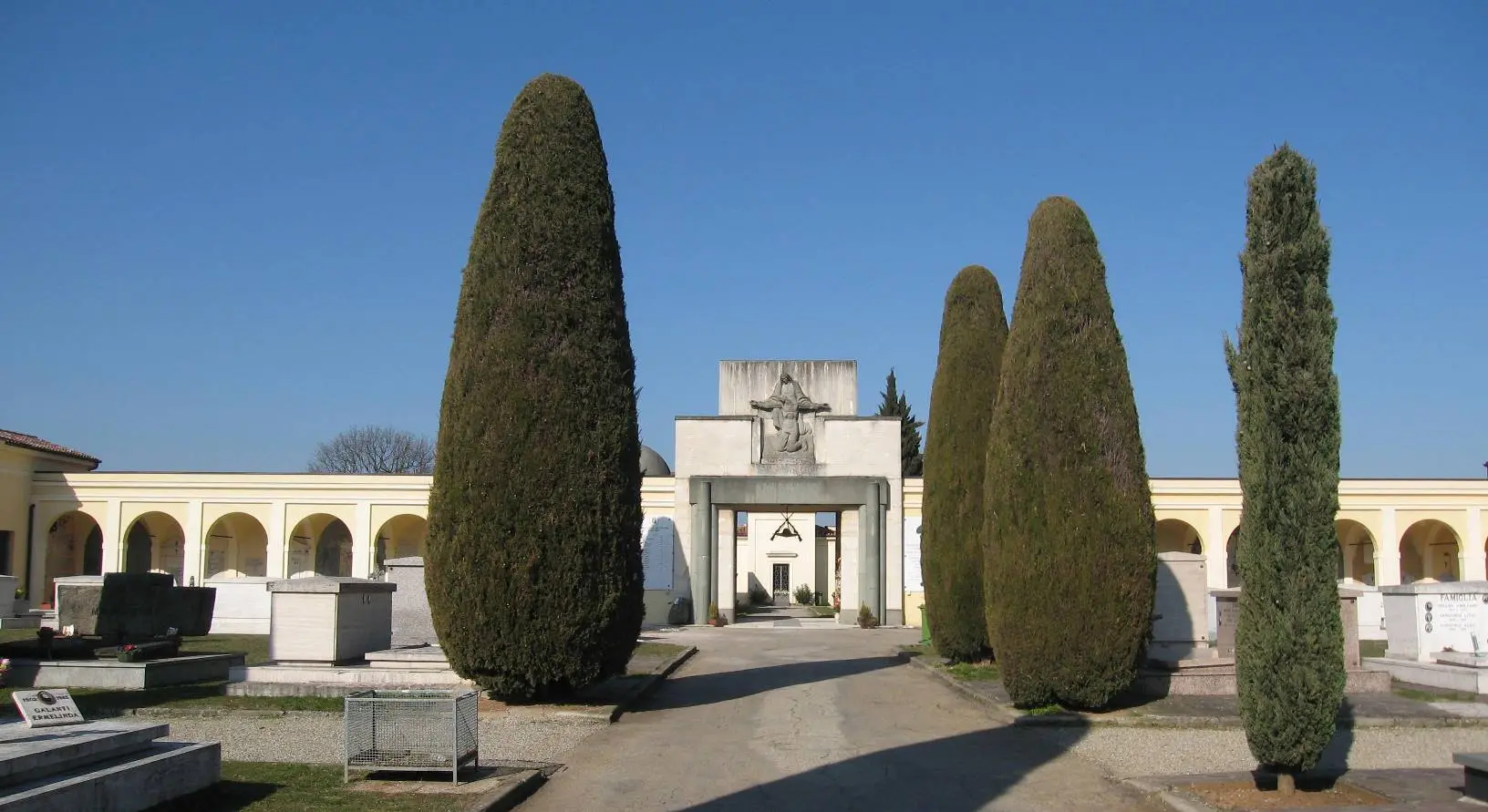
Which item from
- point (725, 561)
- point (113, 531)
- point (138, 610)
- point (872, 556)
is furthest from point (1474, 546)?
point (113, 531)

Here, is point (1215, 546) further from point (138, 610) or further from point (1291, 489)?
point (138, 610)

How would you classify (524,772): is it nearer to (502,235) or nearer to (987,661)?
(502,235)

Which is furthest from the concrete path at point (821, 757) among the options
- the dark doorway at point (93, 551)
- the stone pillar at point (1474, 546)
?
the dark doorway at point (93, 551)

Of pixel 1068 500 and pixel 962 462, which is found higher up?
pixel 962 462

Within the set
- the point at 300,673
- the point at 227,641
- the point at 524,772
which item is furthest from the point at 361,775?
the point at 227,641

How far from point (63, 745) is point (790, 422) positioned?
95.6 feet

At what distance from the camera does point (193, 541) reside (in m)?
38.5

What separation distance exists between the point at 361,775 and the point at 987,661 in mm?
13559

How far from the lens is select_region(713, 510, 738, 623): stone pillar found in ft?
118

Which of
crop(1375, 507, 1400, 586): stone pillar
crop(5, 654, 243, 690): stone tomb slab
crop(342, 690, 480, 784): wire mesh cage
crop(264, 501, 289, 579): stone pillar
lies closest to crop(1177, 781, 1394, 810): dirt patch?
crop(342, 690, 480, 784): wire mesh cage

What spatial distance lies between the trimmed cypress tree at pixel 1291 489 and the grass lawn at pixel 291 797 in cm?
643

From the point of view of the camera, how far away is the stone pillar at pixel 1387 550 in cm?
3762

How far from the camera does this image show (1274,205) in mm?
9422

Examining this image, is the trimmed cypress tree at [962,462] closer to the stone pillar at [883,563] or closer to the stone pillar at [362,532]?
the stone pillar at [883,563]
